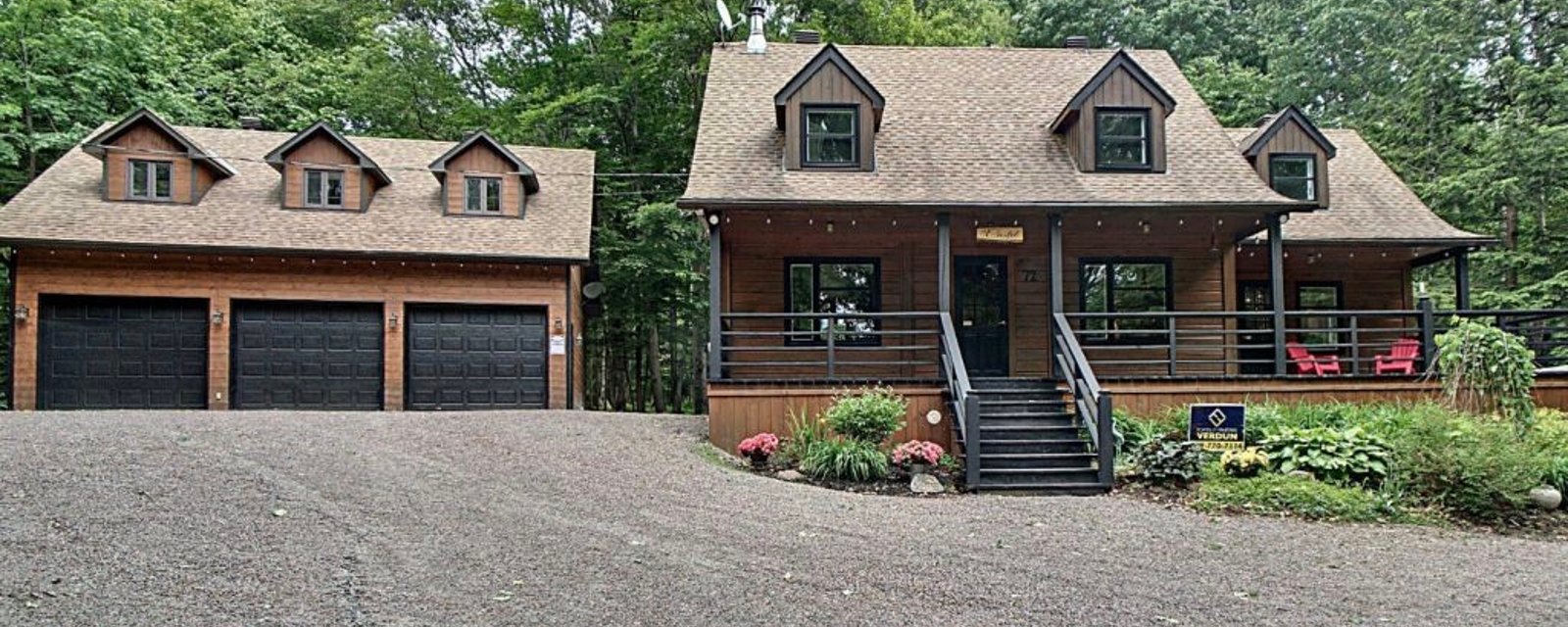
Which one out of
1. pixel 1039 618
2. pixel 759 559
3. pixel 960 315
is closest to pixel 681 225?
pixel 960 315

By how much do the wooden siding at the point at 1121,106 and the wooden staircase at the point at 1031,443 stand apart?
3.84m

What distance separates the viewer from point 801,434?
449 inches

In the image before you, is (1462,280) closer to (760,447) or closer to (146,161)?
(760,447)

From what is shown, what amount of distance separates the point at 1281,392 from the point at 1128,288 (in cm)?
321

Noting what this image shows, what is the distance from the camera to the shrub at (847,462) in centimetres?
1020

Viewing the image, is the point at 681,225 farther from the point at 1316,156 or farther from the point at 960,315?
the point at 1316,156

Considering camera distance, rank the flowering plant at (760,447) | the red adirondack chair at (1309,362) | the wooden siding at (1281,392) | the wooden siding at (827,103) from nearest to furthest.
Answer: the flowering plant at (760,447)
the wooden siding at (1281,392)
the red adirondack chair at (1309,362)
the wooden siding at (827,103)

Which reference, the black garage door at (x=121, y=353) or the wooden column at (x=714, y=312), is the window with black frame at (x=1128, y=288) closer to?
the wooden column at (x=714, y=312)

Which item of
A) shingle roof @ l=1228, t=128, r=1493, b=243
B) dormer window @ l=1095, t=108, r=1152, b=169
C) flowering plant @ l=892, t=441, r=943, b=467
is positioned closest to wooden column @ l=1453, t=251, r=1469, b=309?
shingle roof @ l=1228, t=128, r=1493, b=243

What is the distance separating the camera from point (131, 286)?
15469 millimetres

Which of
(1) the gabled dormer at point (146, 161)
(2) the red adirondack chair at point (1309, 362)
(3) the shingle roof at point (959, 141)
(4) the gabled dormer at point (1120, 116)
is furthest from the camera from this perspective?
(1) the gabled dormer at point (146, 161)

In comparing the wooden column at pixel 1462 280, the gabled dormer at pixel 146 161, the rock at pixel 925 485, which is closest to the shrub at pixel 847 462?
the rock at pixel 925 485

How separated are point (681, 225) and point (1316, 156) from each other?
12.0 metres

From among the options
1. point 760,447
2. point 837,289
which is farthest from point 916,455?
point 837,289
